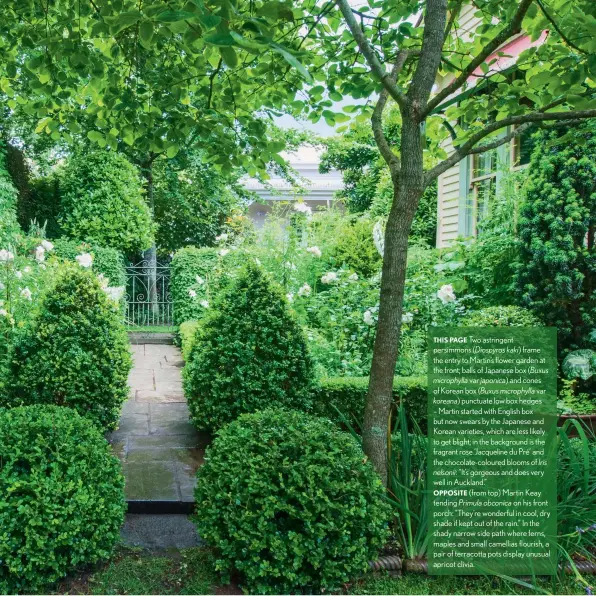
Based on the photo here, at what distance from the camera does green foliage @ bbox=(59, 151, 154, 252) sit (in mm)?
11531

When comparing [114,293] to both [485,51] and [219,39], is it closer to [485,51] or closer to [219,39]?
[485,51]

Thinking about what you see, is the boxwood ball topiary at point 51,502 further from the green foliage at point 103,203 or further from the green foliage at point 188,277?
the green foliage at point 103,203

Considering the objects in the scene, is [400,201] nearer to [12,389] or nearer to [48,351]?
[48,351]

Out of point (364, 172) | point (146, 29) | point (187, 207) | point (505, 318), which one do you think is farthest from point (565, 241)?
point (364, 172)

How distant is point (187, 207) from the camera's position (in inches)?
587

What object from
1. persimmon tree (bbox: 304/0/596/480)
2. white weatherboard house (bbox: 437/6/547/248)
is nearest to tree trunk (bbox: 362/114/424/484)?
persimmon tree (bbox: 304/0/596/480)

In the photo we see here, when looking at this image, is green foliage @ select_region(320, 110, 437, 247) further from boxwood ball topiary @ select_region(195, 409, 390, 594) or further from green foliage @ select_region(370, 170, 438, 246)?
boxwood ball topiary @ select_region(195, 409, 390, 594)

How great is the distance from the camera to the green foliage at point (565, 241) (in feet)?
17.7

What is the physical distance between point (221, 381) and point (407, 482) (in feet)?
5.06

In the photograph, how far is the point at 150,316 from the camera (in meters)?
12.9

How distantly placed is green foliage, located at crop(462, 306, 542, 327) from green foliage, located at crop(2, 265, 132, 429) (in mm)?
3221

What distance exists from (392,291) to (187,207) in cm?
1273

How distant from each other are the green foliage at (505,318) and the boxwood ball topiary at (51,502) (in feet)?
12.3

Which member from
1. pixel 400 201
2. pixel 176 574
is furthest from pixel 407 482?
pixel 400 201
